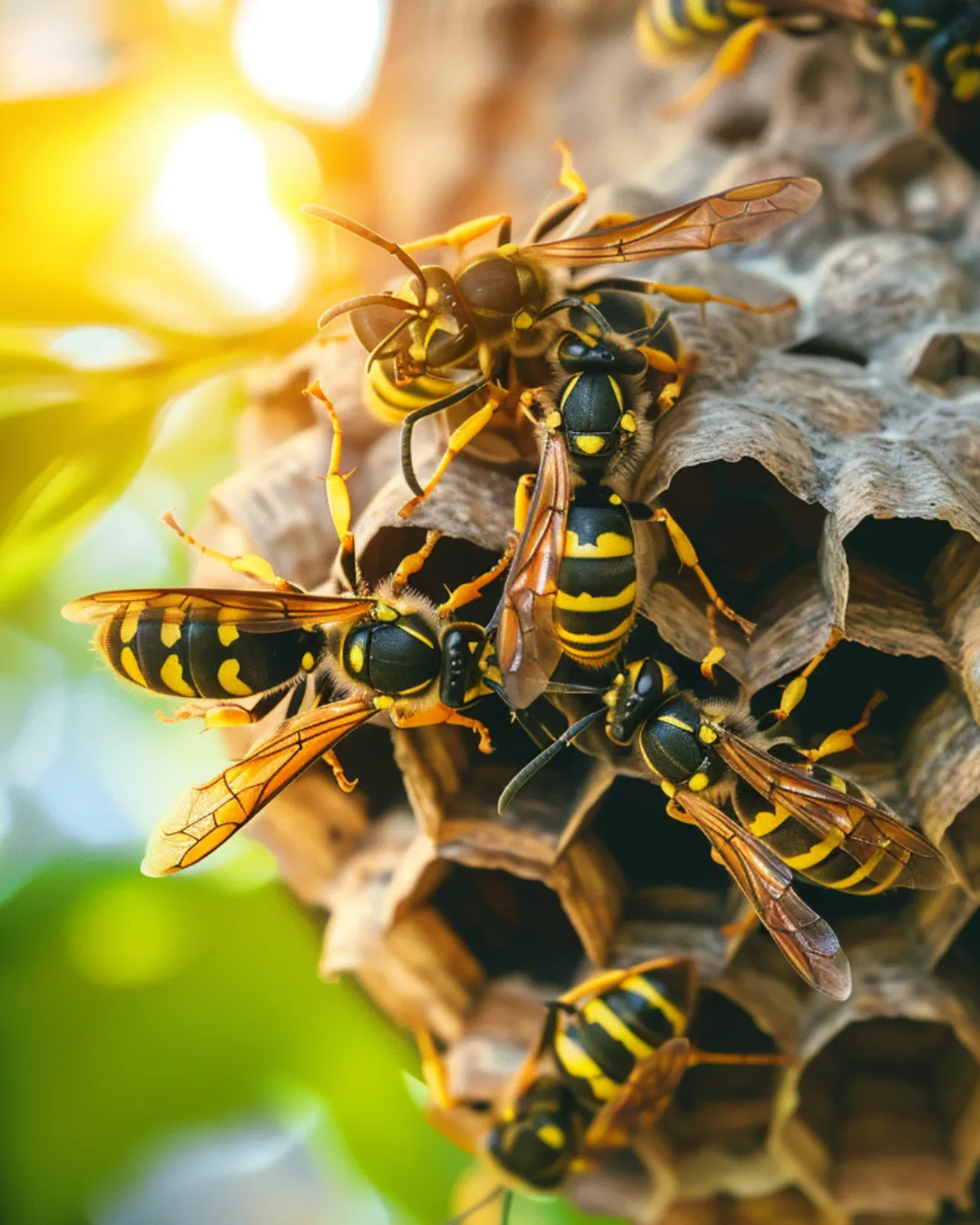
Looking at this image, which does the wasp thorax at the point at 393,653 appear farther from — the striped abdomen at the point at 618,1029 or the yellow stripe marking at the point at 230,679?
the striped abdomen at the point at 618,1029

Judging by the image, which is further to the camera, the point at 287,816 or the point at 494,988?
the point at 494,988

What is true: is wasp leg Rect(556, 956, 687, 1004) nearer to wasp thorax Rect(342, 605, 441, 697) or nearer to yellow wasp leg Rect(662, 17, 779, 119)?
wasp thorax Rect(342, 605, 441, 697)

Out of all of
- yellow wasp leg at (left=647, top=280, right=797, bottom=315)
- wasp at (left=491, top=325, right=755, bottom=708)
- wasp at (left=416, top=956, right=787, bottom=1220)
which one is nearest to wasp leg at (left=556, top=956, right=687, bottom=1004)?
wasp at (left=416, top=956, right=787, bottom=1220)

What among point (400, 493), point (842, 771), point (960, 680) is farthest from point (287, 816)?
point (960, 680)

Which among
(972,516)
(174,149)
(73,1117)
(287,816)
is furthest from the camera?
(174,149)

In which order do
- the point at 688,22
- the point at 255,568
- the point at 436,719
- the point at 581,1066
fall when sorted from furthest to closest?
the point at 688,22 < the point at 581,1066 < the point at 255,568 < the point at 436,719

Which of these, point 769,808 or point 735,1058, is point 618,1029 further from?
point 769,808

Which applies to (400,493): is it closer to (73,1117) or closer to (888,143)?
(888,143)

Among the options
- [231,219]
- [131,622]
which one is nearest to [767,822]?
[131,622]
